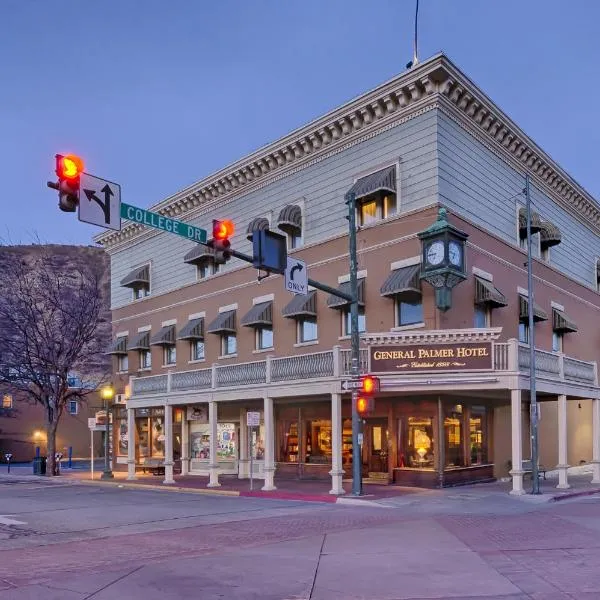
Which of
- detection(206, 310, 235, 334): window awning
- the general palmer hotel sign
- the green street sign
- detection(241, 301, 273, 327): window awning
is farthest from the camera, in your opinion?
detection(206, 310, 235, 334): window awning

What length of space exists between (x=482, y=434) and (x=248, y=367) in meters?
8.90

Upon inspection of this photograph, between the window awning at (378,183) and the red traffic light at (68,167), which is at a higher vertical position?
the window awning at (378,183)

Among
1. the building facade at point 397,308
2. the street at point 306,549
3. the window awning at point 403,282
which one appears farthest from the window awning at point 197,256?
the street at point 306,549

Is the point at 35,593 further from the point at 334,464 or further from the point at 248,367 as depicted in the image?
the point at 248,367

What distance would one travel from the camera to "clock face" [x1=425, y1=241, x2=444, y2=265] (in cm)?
2322

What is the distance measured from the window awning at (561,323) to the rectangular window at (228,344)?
13.8m

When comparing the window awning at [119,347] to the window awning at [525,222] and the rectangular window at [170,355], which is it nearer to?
the rectangular window at [170,355]

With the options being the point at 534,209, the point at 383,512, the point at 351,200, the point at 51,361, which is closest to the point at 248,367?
the point at 351,200

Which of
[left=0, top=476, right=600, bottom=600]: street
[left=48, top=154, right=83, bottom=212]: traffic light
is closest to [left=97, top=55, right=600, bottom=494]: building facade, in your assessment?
[left=0, top=476, right=600, bottom=600]: street

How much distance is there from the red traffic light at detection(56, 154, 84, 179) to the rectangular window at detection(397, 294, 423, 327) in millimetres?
14809

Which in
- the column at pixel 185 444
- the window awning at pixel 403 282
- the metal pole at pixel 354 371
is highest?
the window awning at pixel 403 282

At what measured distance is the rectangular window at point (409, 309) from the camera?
81.2 ft

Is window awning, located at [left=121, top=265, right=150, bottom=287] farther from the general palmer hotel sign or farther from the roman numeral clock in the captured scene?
the roman numeral clock

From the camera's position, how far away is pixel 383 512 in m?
18.6
